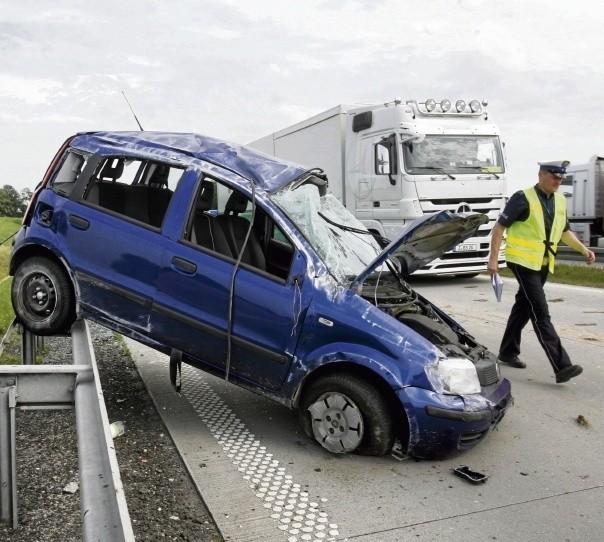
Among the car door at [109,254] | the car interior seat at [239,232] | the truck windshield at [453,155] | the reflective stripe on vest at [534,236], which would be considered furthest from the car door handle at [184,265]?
the truck windshield at [453,155]

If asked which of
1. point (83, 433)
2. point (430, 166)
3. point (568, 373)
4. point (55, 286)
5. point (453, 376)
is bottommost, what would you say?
point (568, 373)

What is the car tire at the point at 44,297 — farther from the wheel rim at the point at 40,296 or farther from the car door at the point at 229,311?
the car door at the point at 229,311

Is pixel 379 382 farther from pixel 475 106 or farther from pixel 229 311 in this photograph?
pixel 475 106

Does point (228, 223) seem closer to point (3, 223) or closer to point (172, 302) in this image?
point (172, 302)

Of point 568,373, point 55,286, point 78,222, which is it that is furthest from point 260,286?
point 568,373

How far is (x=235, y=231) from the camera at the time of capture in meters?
4.89

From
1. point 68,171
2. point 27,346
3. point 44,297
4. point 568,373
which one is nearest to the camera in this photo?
point 44,297

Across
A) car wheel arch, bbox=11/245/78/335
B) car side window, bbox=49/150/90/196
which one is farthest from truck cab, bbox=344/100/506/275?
car wheel arch, bbox=11/245/78/335

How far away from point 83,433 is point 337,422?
1.89m

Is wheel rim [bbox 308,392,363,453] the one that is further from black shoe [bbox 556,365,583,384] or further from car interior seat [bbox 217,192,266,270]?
black shoe [bbox 556,365,583,384]

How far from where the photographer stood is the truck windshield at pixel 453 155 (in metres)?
11.9

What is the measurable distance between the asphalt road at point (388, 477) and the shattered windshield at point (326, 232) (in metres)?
1.16

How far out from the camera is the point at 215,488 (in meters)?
3.64

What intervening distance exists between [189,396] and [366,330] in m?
2.03
